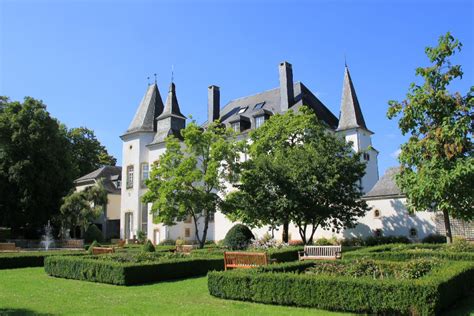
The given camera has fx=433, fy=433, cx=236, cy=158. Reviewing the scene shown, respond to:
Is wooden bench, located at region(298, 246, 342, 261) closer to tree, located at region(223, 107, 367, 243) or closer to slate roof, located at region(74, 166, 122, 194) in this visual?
tree, located at region(223, 107, 367, 243)

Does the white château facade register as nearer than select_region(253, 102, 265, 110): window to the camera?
Yes

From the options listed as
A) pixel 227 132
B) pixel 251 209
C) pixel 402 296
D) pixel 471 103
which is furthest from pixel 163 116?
pixel 402 296

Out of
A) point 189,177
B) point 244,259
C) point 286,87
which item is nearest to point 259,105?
point 286,87

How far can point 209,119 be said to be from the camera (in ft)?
138

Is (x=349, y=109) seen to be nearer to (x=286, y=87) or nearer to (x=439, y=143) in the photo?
(x=286, y=87)

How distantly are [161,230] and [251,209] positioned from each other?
17.4m

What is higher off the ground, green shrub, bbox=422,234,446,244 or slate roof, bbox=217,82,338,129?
slate roof, bbox=217,82,338,129

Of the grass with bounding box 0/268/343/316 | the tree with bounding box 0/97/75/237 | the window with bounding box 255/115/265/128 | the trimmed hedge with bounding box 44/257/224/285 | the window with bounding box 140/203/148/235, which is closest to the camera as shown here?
the grass with bounding box 0/268/343/316

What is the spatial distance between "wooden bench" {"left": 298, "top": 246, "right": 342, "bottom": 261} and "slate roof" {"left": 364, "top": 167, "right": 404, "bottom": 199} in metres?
13.5

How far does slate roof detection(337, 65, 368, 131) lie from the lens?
33.6 meters

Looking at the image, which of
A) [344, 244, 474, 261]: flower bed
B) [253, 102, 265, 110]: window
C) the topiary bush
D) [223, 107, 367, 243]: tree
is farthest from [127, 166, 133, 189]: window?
[344, 244, 474, 261]: flower bed

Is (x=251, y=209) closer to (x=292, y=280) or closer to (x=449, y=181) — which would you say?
(x=449, y=181)

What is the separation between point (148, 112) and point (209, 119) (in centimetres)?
666

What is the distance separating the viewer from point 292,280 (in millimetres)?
9320
